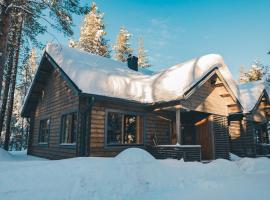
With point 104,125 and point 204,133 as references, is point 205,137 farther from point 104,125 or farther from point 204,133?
point 104,125

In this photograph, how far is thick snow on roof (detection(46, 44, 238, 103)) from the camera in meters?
11.7

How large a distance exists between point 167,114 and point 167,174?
21.7ft

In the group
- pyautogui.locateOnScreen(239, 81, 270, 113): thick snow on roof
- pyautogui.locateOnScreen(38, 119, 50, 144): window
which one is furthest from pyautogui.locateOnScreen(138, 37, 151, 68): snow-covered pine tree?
pyautogui.locateOnScreen(38, 119, 50, 144): window

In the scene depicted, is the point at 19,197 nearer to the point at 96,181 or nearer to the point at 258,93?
the point at 96,181

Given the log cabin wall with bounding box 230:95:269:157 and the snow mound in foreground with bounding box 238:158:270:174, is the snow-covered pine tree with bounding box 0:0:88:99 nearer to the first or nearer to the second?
the snow mound in foreground with bounding box 238:158:270:174

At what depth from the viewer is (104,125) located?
37.0 ft

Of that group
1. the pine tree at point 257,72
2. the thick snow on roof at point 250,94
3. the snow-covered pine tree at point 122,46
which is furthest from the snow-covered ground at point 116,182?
the pine tree at point 257,72

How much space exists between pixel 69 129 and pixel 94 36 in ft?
79.0

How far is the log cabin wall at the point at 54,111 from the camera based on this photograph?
1216 centimetres

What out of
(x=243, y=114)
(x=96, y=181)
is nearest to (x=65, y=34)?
(x=96, y=181)

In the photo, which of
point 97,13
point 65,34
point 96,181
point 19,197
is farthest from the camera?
point 97,13

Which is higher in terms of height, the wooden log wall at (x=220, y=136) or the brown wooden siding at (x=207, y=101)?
the brown wooden siding at (x=207, y=101)

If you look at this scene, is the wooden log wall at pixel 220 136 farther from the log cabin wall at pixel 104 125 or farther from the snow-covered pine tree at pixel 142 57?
the snow-covered pine tree at pixel 142 57

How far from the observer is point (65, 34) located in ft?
41.7
